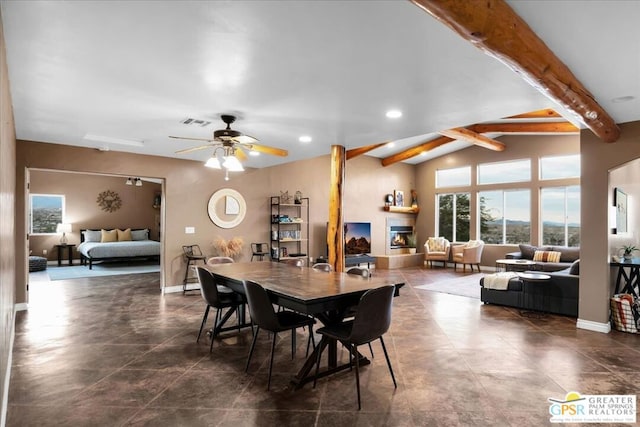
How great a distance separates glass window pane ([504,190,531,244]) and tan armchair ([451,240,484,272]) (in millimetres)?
827

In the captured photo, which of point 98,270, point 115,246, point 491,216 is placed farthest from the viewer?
point 491,216

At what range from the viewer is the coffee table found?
7.14 m

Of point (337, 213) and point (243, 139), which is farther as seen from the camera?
point (337, 213)

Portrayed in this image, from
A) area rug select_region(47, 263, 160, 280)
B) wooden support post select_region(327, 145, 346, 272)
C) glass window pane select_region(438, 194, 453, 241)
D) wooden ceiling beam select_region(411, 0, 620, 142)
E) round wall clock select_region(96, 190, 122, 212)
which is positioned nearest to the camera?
wooden ceiling beam select_region(411, 0, 620, 142)

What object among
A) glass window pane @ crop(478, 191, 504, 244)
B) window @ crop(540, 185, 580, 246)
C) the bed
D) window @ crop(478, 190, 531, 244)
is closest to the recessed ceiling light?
window @ crop(540, 185, 580, 246)

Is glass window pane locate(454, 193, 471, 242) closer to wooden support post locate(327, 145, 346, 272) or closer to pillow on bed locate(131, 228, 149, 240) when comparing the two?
wooden support post locate(327, 145, 346, 272)

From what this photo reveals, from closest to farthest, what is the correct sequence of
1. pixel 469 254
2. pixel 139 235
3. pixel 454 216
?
pixel 469 254
pixel 454 216
pixel 139 235

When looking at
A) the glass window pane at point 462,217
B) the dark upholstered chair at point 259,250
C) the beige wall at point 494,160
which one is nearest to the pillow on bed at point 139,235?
the dark upholstered chair at point 259,250

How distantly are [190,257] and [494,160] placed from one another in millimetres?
8217

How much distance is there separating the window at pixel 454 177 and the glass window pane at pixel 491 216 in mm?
639

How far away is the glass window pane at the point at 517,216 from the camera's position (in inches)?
373

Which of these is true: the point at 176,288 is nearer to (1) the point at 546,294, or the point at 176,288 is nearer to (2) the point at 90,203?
(1) the point at 546,294

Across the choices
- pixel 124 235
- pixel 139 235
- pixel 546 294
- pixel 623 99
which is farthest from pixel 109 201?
pixel 623 99

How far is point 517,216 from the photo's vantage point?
31.8 ft
